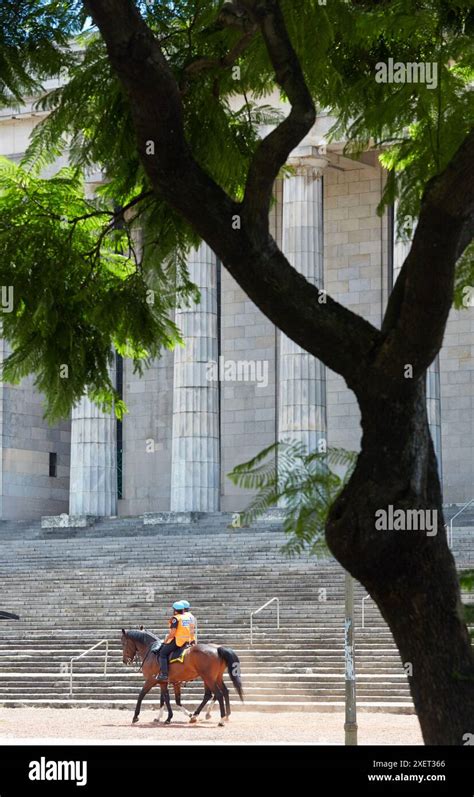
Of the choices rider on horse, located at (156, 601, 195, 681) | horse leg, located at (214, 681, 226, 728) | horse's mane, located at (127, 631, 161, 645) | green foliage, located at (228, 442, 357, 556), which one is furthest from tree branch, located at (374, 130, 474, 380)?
horse's mane, located at (127, 631, 161, 645)

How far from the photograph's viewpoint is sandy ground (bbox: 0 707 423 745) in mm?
25719

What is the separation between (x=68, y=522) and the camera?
2292 inches

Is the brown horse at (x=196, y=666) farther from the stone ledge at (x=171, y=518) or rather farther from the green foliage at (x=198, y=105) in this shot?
the stone ledge at (x=171, y=518)

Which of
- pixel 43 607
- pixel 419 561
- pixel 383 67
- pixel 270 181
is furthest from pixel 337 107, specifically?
pixel 43 607

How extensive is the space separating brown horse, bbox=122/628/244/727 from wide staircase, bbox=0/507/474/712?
3337mm

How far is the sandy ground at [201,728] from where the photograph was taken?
2572 centimetres

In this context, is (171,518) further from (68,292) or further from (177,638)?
(68,292)

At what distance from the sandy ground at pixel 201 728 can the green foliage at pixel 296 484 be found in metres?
15.0

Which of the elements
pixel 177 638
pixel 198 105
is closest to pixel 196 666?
pixel 177 638

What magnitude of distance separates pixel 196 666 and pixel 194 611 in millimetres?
12792

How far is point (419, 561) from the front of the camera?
9547 mm

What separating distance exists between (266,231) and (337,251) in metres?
52.9

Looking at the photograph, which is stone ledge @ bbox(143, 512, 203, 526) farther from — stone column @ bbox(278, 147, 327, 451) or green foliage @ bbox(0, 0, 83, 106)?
green foliage @ bbox(0, 0, 83, 106)

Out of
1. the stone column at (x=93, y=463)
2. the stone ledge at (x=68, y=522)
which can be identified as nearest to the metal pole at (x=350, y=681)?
the stone ledge at (x=68, y=522)
